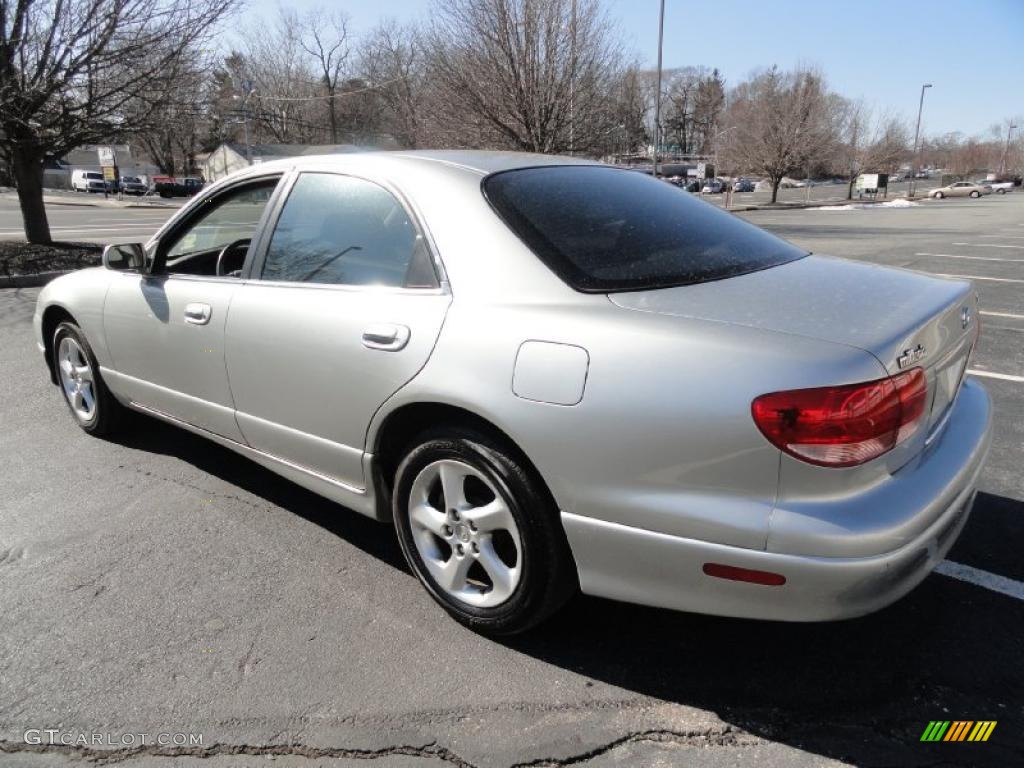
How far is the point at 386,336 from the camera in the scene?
8.13 feet

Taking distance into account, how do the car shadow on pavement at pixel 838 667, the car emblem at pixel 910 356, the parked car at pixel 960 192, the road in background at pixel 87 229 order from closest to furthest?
the car emblem at pixel 910 356, the car shadow on pavement at pixel 838 667, the road in background at pixel 87 229, the parked car at pixel 960 192

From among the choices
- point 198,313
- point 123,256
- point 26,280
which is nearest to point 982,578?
point 198,313

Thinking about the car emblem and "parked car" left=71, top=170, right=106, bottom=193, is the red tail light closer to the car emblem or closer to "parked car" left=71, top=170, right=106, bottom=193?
the car emblem

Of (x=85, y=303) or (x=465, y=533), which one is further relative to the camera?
(x=85, y=303)

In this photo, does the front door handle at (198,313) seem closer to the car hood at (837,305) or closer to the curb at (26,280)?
the car hood at (837,305)

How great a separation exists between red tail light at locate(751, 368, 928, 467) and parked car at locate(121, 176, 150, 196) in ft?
187

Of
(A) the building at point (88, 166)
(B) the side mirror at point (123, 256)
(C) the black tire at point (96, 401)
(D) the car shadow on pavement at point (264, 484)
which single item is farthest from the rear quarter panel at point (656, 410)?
(A) the building at point (88, 166)

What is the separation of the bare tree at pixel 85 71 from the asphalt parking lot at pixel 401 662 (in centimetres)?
957

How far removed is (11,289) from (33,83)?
2956 millimetres

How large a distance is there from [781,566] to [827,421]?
1.25ft

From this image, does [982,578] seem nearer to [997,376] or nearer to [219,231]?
[997,376]

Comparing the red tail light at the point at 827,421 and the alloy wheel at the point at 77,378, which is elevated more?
the red tail light at the point at 827,421

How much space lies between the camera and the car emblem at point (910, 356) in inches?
75.4

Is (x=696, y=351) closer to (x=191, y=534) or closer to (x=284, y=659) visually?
(x=284, y=659)
